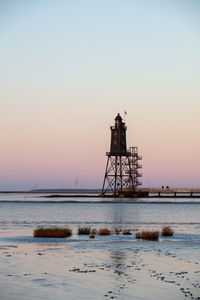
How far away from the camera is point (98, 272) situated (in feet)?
67.6

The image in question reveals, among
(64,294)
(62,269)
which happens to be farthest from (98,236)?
(64,294)

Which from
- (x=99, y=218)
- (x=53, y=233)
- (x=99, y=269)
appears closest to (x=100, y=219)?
(x=99, y=218)

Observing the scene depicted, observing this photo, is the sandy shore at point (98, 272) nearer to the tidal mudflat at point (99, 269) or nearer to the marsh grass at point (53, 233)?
the tidal mudflat at point (99, 269)

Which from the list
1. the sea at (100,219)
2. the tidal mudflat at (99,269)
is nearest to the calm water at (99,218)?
the sea at (100,219)

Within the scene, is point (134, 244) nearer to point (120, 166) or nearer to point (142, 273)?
point (142, 273)

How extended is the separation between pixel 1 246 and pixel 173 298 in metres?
15.3

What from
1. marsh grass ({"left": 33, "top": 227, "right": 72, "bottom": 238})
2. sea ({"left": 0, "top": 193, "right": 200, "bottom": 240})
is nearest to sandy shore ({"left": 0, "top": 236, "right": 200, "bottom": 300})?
marsh grass ({"left": 33, "top": 227, "right": 72, "bottom": 238})

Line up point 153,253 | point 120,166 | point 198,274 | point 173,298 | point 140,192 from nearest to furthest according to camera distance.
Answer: point 173,298 < point 198,274 < point 153,253 < point 120,166 < point 140,192

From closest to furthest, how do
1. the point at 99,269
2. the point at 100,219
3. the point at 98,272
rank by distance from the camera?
the point at 98,272 → the point at 99,269 → the point at 100,219

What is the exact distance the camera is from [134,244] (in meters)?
30.9

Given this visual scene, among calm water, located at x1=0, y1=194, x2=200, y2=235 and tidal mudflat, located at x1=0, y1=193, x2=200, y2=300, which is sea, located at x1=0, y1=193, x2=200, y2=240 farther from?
tidal mudflat, located at x1=0, y1=193, x2=200, y2=300

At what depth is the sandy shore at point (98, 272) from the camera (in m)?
16.9

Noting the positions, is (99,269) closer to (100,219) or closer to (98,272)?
(98,272)

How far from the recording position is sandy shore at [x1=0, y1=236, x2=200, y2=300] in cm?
1689
